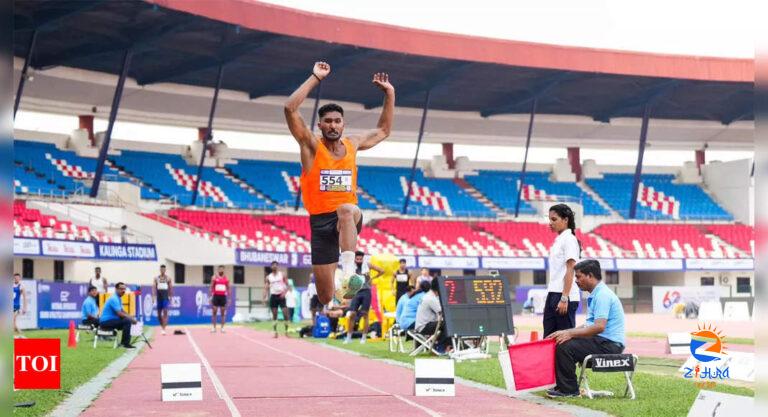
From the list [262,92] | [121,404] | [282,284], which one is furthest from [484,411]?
[262,92]

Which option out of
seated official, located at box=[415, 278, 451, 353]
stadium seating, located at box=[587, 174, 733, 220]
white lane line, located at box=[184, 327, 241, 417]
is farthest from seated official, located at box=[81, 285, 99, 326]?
stadium seating, located at box=[587, 174, 733, 220]

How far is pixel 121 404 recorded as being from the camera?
10.5 meters

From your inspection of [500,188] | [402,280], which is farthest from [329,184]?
[500,188]

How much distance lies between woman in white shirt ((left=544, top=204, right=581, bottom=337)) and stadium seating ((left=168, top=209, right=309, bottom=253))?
30.0 m

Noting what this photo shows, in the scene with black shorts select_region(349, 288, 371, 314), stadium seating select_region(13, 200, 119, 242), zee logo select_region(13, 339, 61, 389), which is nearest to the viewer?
zee logo select_region(13, 339, 61, 389)

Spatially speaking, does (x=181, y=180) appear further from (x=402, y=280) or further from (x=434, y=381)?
(x=434, y=381)

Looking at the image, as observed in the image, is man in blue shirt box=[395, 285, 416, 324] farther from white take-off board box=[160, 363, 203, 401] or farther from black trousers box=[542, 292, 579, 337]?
white take-off board box=[160, 363, 203, 401]

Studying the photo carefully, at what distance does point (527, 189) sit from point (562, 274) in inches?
1738

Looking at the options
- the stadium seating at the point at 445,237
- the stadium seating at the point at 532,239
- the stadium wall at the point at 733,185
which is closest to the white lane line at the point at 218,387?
the stadium seating at the point at 445,237

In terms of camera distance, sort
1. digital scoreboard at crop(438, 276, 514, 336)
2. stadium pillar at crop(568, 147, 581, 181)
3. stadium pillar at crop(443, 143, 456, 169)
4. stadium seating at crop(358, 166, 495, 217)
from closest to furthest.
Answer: digital scoreboard at crop(438, 276, 514, 336) < stadium seating at crop(358, 166, 495, 217) < stadium pillar at crop(443, 143, 456, 169) < stadium pillar at crop(568, 147, 581, 181)

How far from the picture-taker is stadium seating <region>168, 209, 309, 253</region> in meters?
41.8

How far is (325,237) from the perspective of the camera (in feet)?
28.7

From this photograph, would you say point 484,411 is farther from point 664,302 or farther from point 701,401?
point 664,302

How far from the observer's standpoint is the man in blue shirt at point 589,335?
34.7ft
